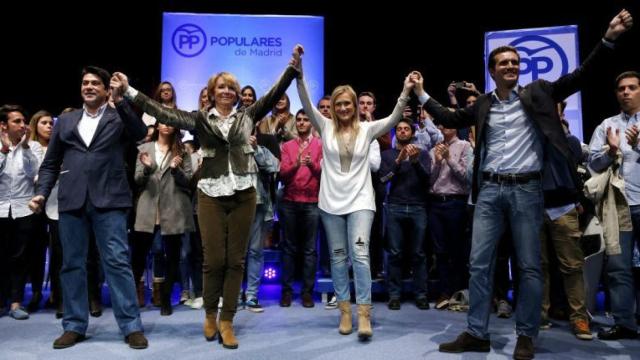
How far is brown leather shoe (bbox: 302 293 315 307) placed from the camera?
15.0ft

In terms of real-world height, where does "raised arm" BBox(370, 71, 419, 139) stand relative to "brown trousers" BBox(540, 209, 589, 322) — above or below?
above

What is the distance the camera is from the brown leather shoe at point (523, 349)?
120 inches

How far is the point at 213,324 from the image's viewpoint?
346 cm

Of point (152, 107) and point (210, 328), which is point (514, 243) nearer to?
point (210, 328)

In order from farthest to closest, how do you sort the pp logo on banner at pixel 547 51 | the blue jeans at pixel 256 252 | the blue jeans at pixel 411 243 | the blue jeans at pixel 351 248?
the pp logo on banner at pixel 547 51 < the blue jeans at pixel 411 243 < the blue jeans at pixel 256 252 < the blue jeans at pixel 351 248

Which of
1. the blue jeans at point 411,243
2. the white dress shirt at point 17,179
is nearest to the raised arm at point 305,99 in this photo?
the blue jeans at point 411,243

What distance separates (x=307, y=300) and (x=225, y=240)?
4.81 feet

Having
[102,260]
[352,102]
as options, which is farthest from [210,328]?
[352,102]

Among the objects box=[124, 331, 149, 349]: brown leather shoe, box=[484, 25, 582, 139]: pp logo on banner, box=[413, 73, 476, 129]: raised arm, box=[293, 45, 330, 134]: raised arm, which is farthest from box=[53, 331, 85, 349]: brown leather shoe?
box=[484, 25, 582, 139]: pp logo on banner

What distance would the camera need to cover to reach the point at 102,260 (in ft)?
11.0

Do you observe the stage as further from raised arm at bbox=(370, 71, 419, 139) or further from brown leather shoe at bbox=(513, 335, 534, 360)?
raised arm at bbox=(370, 71, 419, 139)

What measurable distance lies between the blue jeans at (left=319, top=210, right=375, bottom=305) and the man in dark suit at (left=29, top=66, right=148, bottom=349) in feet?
4.19

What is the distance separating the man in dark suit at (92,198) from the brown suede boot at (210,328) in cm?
37

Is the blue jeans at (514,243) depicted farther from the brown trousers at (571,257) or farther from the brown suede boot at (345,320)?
the brown suede boot at (345,320)
